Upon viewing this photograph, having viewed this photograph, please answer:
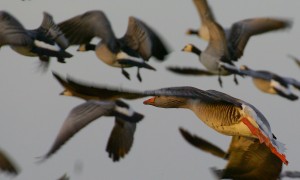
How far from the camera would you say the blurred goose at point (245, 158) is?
700 cm

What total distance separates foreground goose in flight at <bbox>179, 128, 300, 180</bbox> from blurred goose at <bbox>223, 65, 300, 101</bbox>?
8.44 metres

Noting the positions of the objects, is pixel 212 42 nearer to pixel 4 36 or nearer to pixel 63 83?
pixel 4 36

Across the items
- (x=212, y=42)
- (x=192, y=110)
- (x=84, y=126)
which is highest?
(x=192, y=110)

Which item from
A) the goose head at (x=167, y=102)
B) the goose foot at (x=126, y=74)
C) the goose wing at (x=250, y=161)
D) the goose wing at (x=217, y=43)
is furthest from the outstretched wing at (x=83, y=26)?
the goose wing at (x=250, y=161)

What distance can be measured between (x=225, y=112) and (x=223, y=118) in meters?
0.07

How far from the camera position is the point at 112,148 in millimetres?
9930

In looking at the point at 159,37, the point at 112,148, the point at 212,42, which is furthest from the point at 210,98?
the point at 212,42

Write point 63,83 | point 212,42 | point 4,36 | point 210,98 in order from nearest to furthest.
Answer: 1. point 63,83
2. point 210,98
3. point 4,36
4. point 212,42

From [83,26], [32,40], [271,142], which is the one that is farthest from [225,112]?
[83,26]

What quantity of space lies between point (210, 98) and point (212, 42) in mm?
9969

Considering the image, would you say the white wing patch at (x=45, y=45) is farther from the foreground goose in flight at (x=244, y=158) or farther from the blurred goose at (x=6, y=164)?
the foreground goose in flight at (x=244, y=158)

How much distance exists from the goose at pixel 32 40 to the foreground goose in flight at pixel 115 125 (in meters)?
3.12

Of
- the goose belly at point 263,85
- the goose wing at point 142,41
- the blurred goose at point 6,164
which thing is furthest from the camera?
the goose belly at point 263,85

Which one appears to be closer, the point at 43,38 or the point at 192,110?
the point at 192,110
